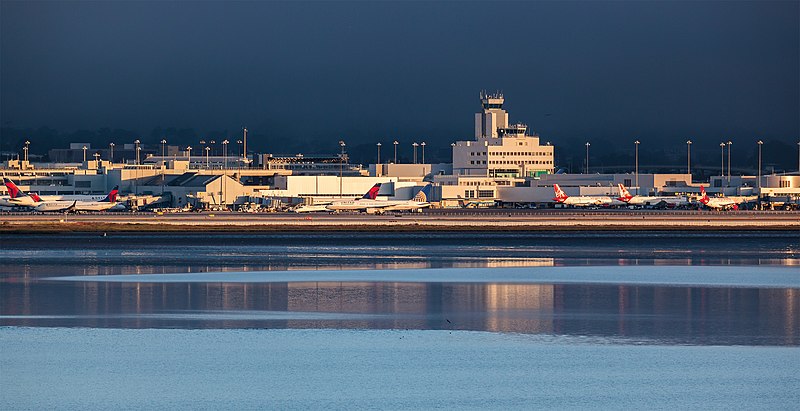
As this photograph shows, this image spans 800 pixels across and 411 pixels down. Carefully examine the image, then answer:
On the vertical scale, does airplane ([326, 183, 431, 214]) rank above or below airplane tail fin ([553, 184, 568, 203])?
below

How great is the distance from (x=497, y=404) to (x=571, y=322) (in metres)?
9.77

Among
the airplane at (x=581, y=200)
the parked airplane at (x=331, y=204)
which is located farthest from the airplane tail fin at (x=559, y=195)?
the parked airplane at (x=331, y=204)

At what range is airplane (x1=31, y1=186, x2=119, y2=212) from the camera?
9844 centimetres

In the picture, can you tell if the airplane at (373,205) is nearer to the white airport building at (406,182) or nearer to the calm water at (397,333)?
the white airport building at (406,182)

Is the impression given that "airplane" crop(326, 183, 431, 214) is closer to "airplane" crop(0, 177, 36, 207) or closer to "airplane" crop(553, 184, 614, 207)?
"airplane" crop(553, 184, 614, 207)

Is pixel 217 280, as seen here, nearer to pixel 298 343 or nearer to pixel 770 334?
pixel 298 343

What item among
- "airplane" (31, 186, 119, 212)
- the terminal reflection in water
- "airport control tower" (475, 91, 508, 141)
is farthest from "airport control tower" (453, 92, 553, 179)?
the terminal reflection in water

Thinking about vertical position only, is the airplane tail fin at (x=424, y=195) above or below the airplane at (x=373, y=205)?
above

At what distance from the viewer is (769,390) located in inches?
826

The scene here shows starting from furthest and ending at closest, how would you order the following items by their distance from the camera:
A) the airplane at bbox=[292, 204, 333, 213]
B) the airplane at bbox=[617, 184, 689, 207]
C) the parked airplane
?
the airplane at bbox=[617, 184, 689, 207] < the parked airplane < the airplane at bbox=[292, 204, 333, 213]

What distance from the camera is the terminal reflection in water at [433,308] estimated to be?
2834 cm

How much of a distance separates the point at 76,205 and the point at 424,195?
3446 centimetres

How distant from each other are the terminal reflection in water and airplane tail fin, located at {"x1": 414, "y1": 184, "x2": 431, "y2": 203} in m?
72.8

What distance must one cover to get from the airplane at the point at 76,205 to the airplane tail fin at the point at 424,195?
2968 centimetres
